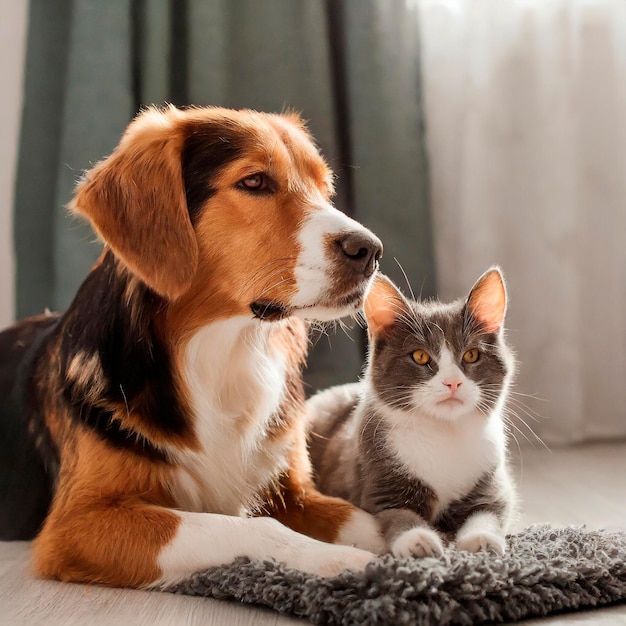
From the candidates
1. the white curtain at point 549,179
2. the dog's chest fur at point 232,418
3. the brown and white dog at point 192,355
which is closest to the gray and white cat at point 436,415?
the brown and white dog at point 192,355

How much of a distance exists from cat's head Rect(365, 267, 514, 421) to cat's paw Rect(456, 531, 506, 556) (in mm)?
267

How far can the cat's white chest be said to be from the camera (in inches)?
62.5

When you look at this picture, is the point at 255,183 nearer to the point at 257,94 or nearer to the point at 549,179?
the point at 257,94

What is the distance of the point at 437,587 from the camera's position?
1.15 meters

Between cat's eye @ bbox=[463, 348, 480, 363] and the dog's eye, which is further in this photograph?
cat's eye @ bbox=[463, 348, 480, 363]

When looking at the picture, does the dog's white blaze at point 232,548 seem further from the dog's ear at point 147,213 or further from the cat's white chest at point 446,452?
the dog's ear at point 147,213

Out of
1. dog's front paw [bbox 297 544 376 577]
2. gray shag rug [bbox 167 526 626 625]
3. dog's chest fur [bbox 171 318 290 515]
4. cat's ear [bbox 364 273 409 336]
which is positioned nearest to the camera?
gray shag rug [bbox 167 526 626 625]

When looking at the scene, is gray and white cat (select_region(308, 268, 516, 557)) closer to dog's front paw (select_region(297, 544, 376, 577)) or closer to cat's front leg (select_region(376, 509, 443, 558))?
cat's front leg (select_region(376, 509, 443, 558))

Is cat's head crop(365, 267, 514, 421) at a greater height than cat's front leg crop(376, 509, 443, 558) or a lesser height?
greater

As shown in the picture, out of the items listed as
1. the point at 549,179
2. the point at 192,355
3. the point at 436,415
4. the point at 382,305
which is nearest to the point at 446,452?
the point at 436,415

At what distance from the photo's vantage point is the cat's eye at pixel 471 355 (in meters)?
1.63

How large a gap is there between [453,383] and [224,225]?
557 millimetres

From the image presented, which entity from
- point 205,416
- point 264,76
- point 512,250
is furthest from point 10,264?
point 512,250

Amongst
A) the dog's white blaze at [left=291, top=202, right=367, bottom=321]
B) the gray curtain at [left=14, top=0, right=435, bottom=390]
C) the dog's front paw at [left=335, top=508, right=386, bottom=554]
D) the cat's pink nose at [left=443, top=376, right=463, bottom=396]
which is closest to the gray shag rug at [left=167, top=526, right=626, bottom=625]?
the dog's front paw at [left=335, top=508, right=386, bottom=554]
